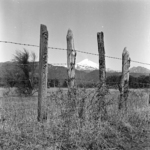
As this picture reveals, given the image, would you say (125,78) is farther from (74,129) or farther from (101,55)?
(74,129)

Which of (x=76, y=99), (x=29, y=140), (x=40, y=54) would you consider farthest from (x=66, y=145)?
(x=40, y=54)

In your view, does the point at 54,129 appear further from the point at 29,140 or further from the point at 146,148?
the point at 146,148

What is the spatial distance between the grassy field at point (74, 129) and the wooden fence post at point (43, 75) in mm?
135

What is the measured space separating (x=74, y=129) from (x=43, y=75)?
1.38m

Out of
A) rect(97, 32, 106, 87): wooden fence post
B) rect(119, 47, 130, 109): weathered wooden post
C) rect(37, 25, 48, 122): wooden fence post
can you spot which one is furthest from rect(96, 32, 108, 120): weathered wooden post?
rect(37, 25, 48, 122): wooden fence post

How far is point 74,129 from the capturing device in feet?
11.1

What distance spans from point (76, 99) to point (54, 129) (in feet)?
2.62

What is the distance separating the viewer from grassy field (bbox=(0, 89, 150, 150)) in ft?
9.85

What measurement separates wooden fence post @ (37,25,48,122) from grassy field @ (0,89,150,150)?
0.14 m

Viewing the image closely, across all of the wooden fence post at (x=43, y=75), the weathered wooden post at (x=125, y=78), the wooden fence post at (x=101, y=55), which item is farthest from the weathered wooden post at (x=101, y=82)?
the wooden fence post at (x=43, y=75)

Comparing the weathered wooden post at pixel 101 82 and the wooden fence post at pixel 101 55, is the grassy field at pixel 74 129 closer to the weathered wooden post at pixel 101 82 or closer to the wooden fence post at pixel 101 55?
the weathered wooden post at pixel 101 82

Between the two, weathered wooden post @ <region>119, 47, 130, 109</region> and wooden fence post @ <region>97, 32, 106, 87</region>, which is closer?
wooden fence post @ <region>97, 32, 106, 87</region>

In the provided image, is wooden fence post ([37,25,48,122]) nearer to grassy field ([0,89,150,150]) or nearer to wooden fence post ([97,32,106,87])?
grassy field ([0,89,150,150])

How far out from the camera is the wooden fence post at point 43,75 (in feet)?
12.3
